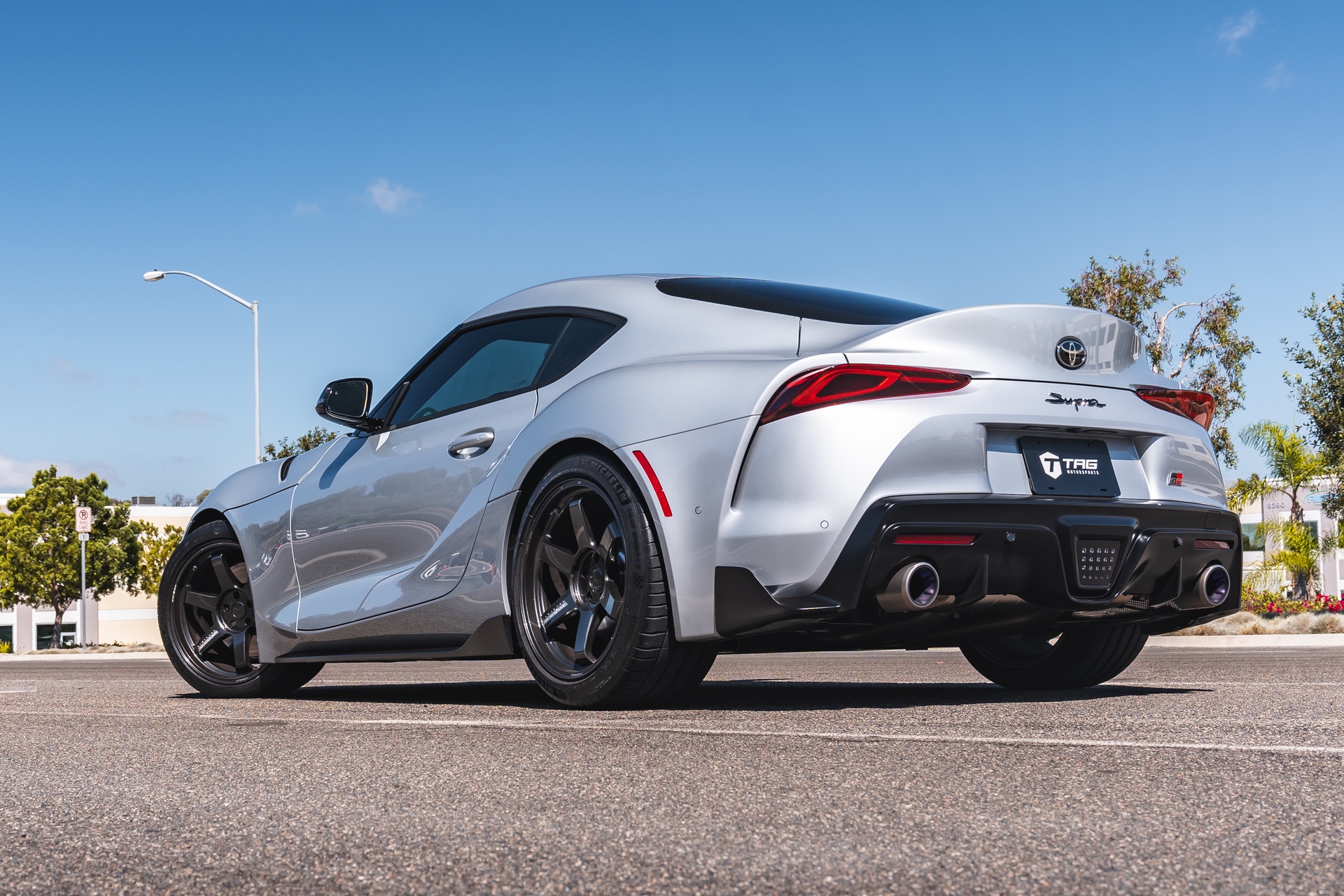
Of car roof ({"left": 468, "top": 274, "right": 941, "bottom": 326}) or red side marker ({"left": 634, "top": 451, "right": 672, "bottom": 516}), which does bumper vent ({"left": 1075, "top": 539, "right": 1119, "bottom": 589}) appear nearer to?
car roof ({"left": 468, "top": 274, "right": 941, "bottom": 326})

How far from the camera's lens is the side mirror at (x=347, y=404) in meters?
6.21

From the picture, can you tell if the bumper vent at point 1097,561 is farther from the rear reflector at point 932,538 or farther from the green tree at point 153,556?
the green tree at point 153,556

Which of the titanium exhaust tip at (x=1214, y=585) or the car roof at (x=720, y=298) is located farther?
the car roof at (x=720, y=298)

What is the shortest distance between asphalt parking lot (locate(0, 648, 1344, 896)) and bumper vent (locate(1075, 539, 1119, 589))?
44cm

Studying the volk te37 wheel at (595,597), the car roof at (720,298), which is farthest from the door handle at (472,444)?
the car roof at (720,298)

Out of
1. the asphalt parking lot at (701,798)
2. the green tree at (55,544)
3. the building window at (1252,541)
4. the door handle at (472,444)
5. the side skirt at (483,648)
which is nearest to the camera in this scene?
the asphalt parking lot at (701,798)

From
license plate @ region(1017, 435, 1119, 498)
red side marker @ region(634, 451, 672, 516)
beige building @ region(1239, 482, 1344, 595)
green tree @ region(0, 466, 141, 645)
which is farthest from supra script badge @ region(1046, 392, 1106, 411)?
green tree @ region(0, 466, 141, 645)

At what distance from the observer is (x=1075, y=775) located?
3002 millimetres

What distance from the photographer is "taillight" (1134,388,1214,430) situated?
482 cm

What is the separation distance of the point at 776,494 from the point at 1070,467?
3.44 feet

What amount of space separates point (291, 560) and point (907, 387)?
11.1 feet

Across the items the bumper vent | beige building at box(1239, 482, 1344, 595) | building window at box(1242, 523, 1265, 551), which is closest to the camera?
the bumper vent

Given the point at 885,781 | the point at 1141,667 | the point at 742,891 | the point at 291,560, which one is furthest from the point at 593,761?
the point at 1141,667

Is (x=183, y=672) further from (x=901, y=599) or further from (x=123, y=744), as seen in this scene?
(x=901, y=599)
